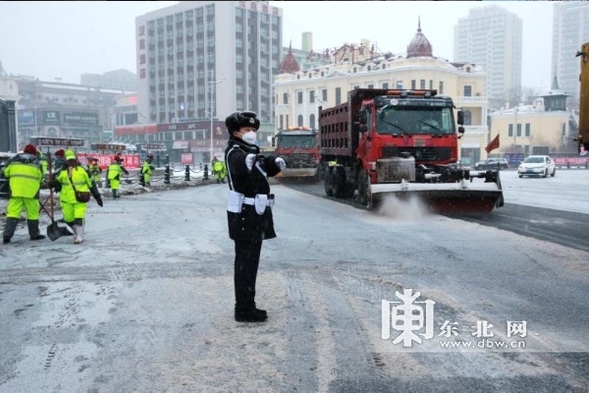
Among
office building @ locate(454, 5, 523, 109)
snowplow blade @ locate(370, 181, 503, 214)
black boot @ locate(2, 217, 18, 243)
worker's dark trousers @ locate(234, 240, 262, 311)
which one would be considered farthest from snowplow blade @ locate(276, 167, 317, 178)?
office building @ locate(454, 5, 523, 109)

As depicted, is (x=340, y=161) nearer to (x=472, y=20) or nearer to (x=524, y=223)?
(x=524, y=223)

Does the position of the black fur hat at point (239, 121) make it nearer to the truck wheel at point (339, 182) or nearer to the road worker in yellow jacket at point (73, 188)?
the road worker in yellow jacket at point (73, 188)

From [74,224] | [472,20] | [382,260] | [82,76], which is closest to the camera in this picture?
[382,260]

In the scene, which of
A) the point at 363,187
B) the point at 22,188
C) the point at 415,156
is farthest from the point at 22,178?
the point at 415,156

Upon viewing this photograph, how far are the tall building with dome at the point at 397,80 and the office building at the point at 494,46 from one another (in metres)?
41.8

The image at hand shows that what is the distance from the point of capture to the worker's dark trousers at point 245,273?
15.4 feet

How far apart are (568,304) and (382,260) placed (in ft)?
8.09

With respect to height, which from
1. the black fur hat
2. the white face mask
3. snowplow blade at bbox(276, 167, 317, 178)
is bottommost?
snowplow blade at bbox(276, 167, 317, 178)

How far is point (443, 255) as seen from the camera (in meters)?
7.46

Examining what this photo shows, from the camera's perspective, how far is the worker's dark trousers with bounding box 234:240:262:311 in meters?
4.68

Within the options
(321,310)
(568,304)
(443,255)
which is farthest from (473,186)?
(321,310)

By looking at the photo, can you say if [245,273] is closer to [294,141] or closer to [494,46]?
[294,141]

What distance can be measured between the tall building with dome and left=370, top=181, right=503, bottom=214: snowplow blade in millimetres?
46049

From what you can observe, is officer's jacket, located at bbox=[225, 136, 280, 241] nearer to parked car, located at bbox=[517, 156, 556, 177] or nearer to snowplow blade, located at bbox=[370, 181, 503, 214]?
snowplow blade, located at bbox=[370, 181, 503, 214]
